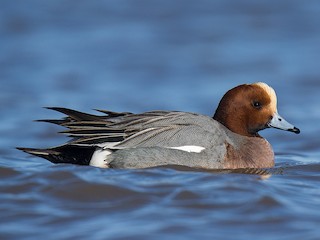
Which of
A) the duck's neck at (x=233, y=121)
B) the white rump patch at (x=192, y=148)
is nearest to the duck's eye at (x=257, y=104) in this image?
the duck's neck at (x=233, y=121)

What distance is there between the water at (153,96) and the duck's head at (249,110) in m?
0.43

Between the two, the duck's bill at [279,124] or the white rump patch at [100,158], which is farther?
the duck's bill at [279,124]

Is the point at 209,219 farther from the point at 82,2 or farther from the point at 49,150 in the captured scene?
the point at 82,2

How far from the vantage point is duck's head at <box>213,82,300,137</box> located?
8477mm

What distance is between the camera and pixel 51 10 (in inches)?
623

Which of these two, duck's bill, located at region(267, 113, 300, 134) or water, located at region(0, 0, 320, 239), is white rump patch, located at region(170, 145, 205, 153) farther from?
duck's bill, located at region(267, 113, 300, 134)

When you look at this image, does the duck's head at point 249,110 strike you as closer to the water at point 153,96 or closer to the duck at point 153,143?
the duck at point 153,143

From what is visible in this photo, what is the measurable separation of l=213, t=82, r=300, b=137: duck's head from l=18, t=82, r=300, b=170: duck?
0.15 ft

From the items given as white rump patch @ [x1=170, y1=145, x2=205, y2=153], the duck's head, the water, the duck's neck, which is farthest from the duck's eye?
white rump patch @ [x1=170, y1=145, x2=205, y2=153]

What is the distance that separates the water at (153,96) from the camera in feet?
21.7

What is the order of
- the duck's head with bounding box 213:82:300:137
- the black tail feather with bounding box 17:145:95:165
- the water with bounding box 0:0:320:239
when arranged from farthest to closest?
the duck's head with bounding box 213:82:300:137 → the black tail feather with bounding box 17:145:95:165 → the water with bounding box 0:0:320:239

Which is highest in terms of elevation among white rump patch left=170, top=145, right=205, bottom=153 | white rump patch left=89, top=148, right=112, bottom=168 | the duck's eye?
the duck's eye

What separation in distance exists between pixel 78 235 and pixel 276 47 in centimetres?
864

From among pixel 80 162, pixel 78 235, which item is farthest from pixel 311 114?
pixel 78 235
